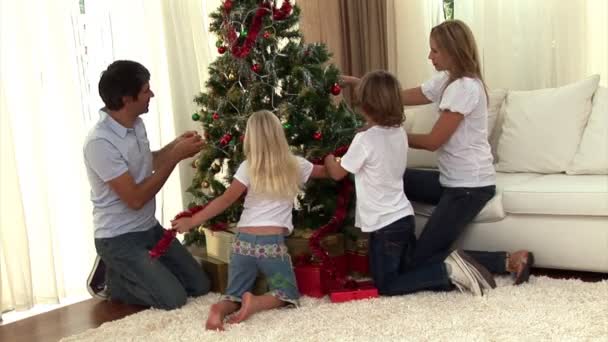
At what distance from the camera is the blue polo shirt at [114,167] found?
9.11 ft

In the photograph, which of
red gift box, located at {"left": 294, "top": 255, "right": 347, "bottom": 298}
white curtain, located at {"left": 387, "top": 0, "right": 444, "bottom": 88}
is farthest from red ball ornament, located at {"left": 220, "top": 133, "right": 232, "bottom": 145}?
white curtain, located at {"left": 387, "top": 0, "right": 444, "bottom": 88}

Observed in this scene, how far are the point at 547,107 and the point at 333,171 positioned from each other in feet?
4.45

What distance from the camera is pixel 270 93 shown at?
2.99 meters

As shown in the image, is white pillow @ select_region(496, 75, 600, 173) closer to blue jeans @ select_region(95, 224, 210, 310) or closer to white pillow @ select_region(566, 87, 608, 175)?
white pillow @ select_region(566, 87, 608, 175)

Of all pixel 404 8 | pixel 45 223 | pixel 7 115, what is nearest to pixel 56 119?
pixel 7 115

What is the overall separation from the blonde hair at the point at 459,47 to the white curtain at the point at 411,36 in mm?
1877

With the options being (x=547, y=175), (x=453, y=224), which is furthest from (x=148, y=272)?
(x=547, y=175)

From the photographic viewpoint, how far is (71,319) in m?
2.91

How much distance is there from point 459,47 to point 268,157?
0.98 meters

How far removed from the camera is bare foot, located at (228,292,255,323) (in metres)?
2.54

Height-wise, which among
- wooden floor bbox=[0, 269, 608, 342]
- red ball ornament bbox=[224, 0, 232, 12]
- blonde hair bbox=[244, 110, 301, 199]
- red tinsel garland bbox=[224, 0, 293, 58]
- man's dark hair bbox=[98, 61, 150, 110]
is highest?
red ball ornament bbox=[224, 0, 232, 12]

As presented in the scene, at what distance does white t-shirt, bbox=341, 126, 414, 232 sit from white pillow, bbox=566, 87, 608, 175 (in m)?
1.03

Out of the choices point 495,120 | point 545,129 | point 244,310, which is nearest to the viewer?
point 244,310

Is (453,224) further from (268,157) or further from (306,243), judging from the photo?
(268,157)
